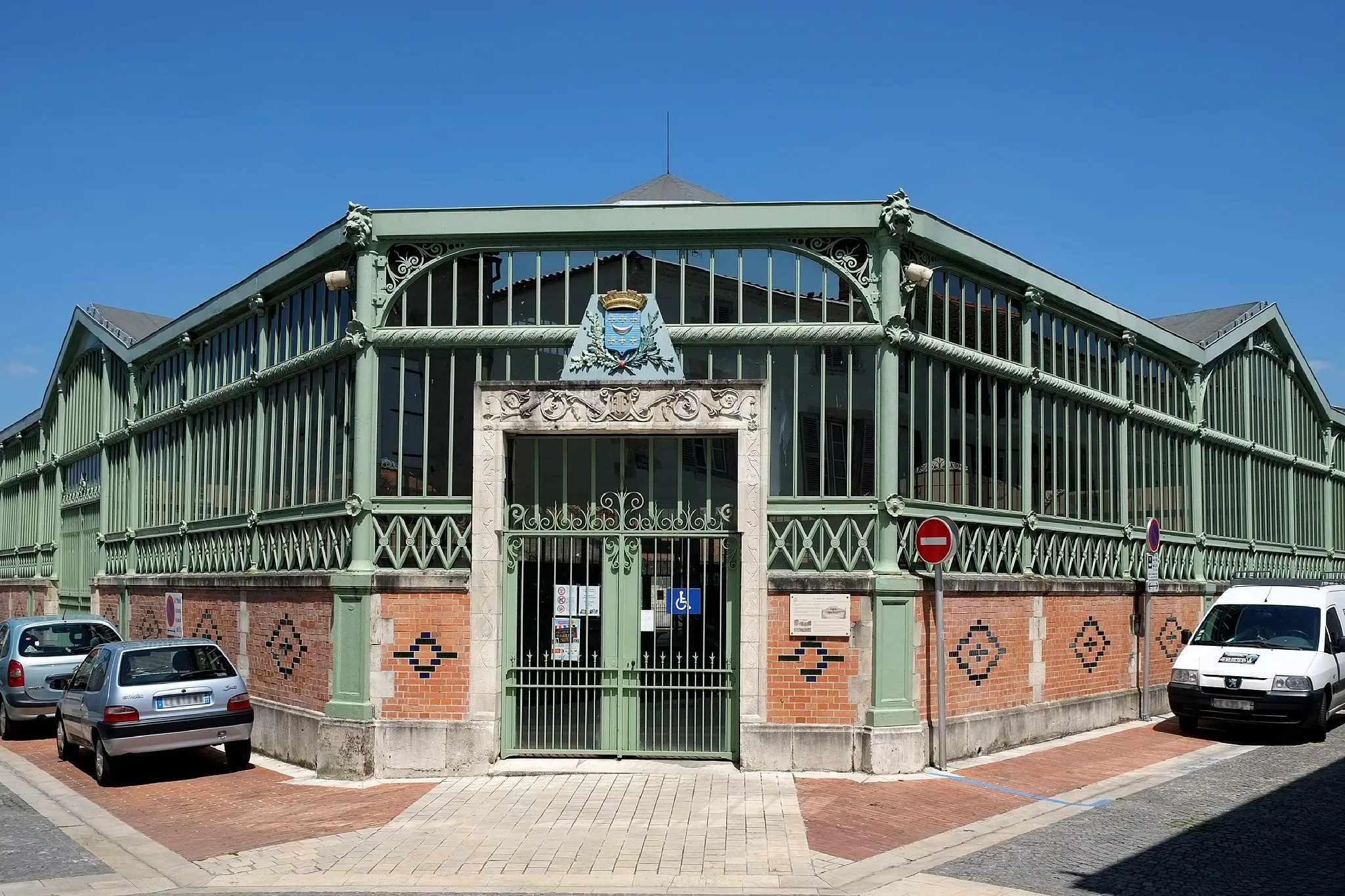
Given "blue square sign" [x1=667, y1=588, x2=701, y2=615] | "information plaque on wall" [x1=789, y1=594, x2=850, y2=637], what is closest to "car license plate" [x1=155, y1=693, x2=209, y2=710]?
"blue square sign" [x1=667, y1=588, x2=701, y2=615]

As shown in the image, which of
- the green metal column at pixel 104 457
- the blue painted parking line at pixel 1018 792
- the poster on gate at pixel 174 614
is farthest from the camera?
the green metal column at pixel 104 457

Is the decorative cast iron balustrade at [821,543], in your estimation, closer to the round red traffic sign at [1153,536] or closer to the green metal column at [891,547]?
the green metal column at [891,547]

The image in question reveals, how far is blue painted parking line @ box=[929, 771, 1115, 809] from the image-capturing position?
12117 millimetres

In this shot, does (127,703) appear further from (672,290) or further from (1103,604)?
(1103,604)

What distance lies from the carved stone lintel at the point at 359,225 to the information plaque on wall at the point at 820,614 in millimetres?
6213

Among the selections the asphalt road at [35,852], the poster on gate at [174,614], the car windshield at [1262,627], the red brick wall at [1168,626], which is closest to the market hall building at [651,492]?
the asphalt road at [35,852]

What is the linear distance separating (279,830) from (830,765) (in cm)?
548

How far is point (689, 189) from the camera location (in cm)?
1711

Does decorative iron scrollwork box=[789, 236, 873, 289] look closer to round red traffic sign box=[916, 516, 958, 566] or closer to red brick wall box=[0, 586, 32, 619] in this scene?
round red traffic sign box=[916, 516, 958, 566]

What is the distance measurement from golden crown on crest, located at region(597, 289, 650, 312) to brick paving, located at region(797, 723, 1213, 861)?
537cm

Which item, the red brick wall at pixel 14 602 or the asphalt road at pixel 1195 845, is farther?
the red brick wall at pixel 14 602

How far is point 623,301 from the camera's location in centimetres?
1400

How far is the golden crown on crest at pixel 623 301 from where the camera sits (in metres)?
14.0

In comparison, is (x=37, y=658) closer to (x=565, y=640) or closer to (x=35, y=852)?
(x=35, y=852)
